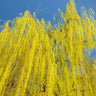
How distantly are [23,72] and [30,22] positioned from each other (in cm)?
100

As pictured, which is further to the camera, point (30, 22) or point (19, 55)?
point (30, 22)

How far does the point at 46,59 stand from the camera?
1.67 metres

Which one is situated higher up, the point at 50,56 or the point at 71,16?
the point at 71,16

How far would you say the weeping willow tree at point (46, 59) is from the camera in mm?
1385

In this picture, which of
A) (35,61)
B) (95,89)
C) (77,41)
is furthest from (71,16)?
(95,89)

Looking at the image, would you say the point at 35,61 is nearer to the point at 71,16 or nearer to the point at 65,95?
the point at 65,95

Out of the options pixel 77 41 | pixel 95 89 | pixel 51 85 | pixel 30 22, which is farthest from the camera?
pixel 30 22

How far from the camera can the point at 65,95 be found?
→ 55.3 inches

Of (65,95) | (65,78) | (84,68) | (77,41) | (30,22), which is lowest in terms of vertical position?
(65,95)

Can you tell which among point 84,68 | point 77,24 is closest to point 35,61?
point 84,68

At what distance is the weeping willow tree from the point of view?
138 cm

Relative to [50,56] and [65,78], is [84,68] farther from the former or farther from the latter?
[50,56]

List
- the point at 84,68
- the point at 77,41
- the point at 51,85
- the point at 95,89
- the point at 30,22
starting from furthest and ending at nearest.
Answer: the point at 30,22
the point at 77,41
the point at 84,68
the point at 95,89
the point at 51,85

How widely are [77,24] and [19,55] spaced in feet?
3.58
